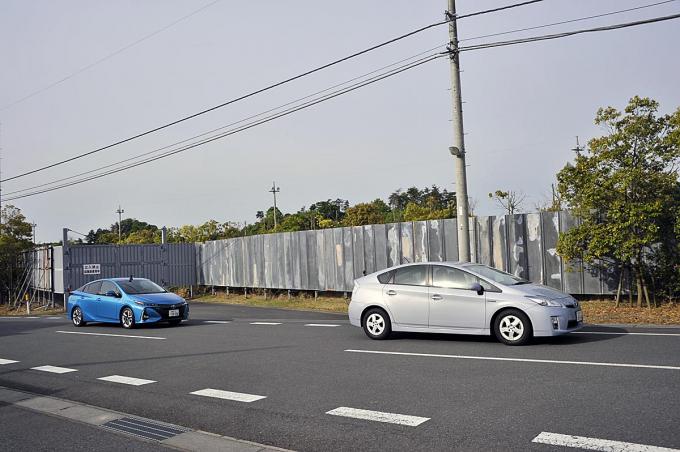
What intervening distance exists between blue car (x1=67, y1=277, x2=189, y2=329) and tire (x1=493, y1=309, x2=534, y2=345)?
360 inches

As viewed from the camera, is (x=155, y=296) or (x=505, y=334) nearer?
(x=505, y=334)

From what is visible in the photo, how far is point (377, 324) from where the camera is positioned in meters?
12.0

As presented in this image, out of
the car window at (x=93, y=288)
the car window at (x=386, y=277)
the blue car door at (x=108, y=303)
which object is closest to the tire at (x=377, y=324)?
the car window at (x=386, y=277)

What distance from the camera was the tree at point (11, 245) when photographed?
3831 cm

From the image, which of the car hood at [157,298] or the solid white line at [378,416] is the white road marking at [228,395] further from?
the car hood at [157,298]

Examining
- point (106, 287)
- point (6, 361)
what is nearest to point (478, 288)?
point (6, 361)

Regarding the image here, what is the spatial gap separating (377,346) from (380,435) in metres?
5.39

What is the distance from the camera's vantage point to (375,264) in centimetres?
2217

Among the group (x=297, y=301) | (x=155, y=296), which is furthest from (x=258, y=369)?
(x=297, y=301)

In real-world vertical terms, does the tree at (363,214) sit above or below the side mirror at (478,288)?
above

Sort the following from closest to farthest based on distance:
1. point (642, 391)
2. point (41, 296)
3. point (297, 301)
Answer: point (642, 391) → point (297, 301) → point (41, 296)

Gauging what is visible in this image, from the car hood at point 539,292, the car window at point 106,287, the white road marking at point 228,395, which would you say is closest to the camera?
the white road marking at point 228,395

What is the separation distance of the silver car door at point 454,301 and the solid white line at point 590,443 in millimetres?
5330

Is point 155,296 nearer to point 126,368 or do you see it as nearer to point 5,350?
point 5,350
